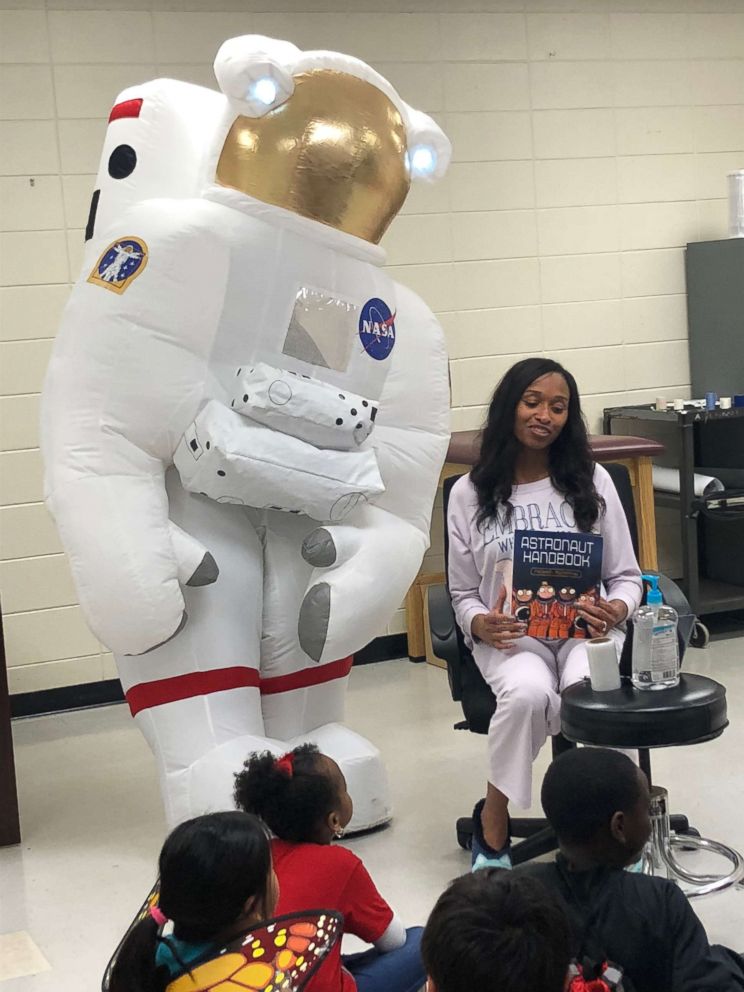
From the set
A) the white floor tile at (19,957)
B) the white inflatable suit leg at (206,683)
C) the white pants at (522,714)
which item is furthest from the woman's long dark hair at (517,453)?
the white floor tile at (19,957)

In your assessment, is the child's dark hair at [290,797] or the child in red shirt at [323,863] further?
the child's dark hair at [290,797]

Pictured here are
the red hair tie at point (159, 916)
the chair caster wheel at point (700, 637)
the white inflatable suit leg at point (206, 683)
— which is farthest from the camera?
the chair caster wheel at point (700, 637)

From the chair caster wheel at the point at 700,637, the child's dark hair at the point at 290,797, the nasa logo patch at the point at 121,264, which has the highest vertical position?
the nasa logo patch at the point at 121,264

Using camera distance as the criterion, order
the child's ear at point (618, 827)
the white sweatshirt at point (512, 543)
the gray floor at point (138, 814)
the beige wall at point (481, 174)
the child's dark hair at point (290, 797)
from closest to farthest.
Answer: the child's ear at point (618, 827), the child's dark hair at point (290, 797), the gray floor at point (138, 814), the white sweatshirt at point (512, 543), the beige wall at point (481, 174)

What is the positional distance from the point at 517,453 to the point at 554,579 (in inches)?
14.6

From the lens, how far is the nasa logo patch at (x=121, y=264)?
9.48 feet

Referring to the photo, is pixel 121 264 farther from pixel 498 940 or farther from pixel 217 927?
pixel 498 940

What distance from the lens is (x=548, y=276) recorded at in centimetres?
530

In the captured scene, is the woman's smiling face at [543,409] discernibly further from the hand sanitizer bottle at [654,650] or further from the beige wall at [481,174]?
the beige wall at [481,174]

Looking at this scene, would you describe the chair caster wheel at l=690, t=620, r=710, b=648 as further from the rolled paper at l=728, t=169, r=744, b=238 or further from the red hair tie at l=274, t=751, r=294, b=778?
the red hair tie at l=274, t=751, r=294, b=778

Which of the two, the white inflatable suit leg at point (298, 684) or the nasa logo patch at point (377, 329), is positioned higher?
the nasa logo patch at point (377, 329)

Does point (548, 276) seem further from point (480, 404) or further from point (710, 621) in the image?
point (710, 621)

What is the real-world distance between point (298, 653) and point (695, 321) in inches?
120

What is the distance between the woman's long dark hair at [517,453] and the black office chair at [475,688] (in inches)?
7.3
